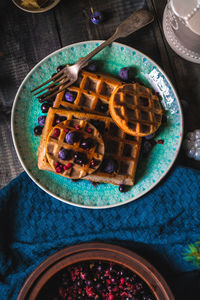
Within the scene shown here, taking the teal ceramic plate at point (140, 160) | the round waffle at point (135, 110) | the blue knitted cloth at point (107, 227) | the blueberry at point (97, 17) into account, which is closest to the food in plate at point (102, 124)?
the round waffle at point (135, 110)

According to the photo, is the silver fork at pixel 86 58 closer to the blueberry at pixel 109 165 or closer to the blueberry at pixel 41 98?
the blueberry at pixel 41 98

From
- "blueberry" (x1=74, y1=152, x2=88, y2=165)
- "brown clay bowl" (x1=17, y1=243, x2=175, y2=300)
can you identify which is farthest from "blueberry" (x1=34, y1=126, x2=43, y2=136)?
"brown clay bowl" (x1=17, y1=243, x2=175, y2=300)

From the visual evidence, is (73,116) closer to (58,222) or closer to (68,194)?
(68,194)

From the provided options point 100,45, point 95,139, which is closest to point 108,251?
point 95,139

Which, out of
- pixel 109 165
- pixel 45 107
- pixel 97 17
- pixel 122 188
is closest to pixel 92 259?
pixel 122 188

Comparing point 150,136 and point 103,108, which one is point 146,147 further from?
point 103,108

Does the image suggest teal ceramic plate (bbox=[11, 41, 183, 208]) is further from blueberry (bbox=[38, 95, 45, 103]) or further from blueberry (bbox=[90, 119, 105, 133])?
blueberry (bbox=[90, 119, 105, 133])
